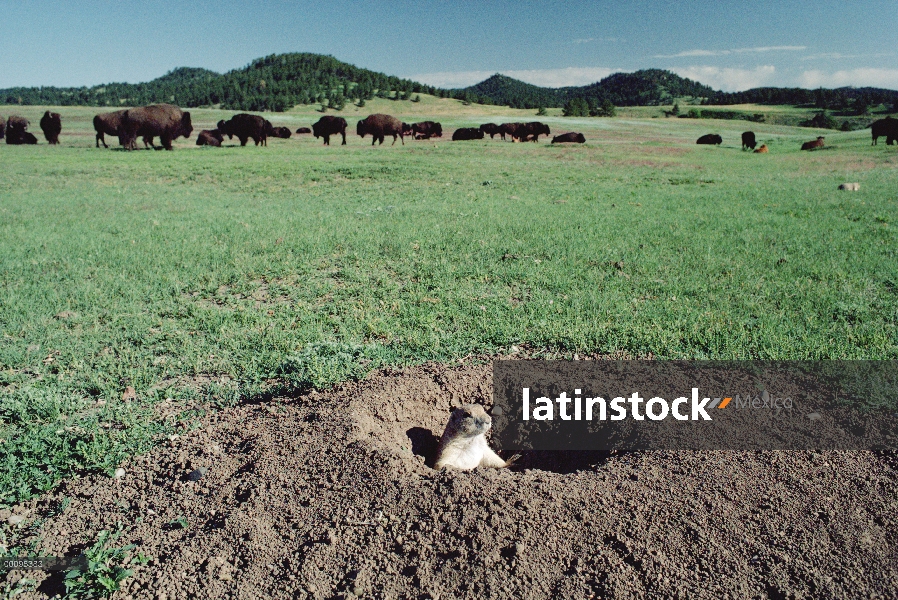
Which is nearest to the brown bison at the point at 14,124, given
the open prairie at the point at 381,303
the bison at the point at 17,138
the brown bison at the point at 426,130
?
the bison at the point at 17,138

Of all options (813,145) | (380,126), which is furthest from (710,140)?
(380,126)

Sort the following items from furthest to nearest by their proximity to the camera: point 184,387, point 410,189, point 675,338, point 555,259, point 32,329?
point 410,189 → point 555,259 → point 32,329 → point 675,338 → point 184,387

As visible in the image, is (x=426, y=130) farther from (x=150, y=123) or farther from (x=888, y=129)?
(x=888, y=129)

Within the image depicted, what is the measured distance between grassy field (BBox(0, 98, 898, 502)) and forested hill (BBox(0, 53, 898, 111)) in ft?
255

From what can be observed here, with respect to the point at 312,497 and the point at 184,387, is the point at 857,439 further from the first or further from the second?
the point at 184,387

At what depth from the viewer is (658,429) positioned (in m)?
3.42

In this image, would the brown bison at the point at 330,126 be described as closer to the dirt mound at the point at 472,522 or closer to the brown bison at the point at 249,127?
the brown bison at the point at 249,127

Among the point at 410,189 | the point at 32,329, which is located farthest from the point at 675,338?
the point at 410,189

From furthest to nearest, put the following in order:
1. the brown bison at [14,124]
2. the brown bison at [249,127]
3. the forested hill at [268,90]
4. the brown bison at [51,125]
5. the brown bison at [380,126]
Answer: the forested hill at [268,90] < the brown bison at [380,126] < the brown bison at [249,127] < the brown bison at [14,124] < the brown bison at [51,125]

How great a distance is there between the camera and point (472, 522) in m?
2.55

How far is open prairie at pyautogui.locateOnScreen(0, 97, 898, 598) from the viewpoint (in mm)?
3199

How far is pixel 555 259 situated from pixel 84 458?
552cm

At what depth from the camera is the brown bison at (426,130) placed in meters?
42.2

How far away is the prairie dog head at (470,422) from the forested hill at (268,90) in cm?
8624
